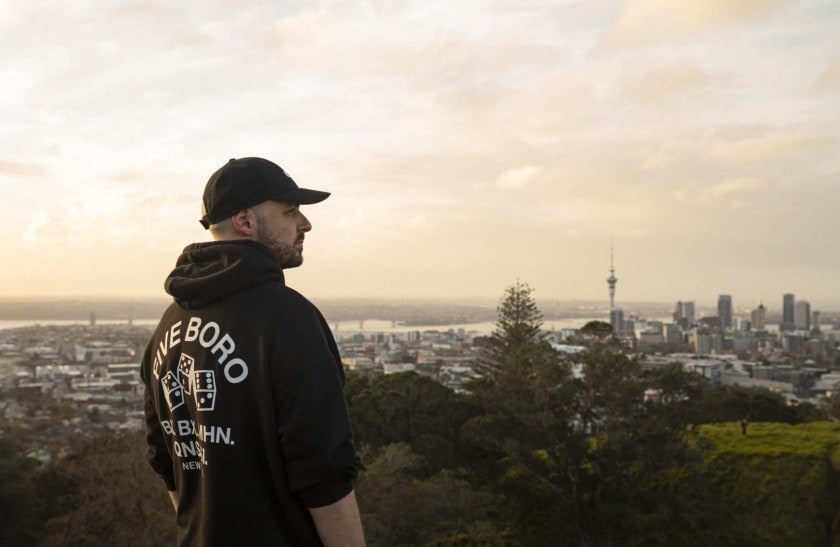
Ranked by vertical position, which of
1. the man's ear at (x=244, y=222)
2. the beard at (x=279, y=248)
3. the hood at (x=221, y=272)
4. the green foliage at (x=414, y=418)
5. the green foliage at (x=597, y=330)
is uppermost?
the man's ear at (x=244, y=222)

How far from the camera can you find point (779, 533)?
50.6 ft

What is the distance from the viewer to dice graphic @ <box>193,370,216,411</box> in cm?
157

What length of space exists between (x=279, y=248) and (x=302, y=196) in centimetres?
13

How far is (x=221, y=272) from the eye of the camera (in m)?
A: 1.57

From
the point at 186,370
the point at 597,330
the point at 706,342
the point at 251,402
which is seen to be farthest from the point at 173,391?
the point at 706,342

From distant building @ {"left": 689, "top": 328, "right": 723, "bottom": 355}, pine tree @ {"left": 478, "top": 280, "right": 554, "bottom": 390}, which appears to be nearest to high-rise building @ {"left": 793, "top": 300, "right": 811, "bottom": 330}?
distant building @ {"left": 689, "top": 328, "right": 723, "bottom": 355}

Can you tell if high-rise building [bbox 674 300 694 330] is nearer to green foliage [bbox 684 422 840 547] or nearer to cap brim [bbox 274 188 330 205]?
green foliage [bbox 684 422 840 547]

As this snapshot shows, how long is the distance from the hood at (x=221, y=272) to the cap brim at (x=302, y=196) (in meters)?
0.12

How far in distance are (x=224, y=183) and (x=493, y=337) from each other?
24928 mm

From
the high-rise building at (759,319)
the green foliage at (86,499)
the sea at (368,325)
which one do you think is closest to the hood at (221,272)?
the green foliage at (86,499)

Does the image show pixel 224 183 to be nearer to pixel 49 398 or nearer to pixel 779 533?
pixel 779 533

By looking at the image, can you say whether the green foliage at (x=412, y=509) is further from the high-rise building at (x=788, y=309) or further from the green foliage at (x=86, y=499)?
the high-rise building at (x=788, y=309)

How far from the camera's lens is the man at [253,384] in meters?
1.47

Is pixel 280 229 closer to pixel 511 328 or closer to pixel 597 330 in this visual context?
pixel 597 330
